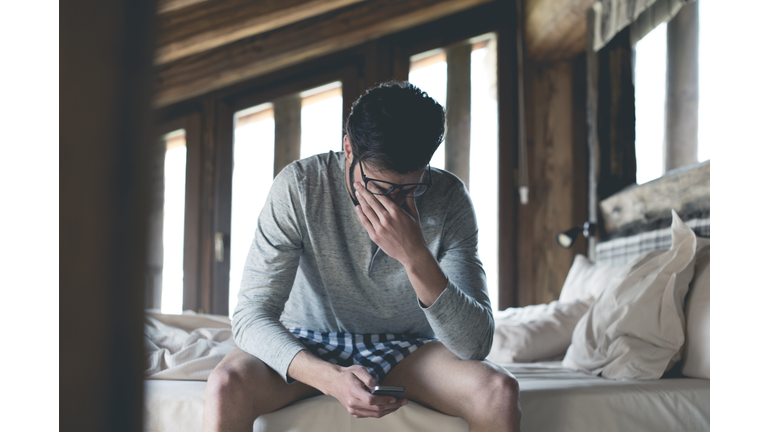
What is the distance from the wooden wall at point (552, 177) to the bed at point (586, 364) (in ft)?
5.05

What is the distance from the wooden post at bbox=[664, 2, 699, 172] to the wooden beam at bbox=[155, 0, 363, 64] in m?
1.96

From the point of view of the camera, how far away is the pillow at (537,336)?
194 cm

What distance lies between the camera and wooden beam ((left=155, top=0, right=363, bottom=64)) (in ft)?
10.6

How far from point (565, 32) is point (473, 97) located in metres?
0.74

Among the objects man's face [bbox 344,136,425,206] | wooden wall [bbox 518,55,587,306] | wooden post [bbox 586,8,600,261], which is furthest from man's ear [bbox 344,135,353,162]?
wooden wall [bbox 518,55,587,306]

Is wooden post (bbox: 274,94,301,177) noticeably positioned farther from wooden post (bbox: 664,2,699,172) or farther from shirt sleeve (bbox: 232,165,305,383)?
shirt sleeve (bbox: 232,165,305,383)

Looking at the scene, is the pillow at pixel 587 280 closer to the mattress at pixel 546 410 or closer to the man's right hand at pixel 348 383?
the mattress at pixel 546 410

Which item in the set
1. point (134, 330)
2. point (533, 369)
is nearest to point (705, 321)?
point (533, 369)

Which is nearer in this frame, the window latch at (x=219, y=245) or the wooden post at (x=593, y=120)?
the wooden post at (x=593, y=120)

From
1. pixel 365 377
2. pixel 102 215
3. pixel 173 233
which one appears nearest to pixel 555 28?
pixel 365 377

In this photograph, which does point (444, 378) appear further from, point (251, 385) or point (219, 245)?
point (219, 245)

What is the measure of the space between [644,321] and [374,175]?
940 millimetres

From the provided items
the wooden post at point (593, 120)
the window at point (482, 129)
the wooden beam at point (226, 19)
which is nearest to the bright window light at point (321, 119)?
the window at point (482, 129)

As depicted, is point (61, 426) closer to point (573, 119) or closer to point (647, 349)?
point (647, 349)
